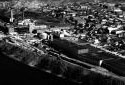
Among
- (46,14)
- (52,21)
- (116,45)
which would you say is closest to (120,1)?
(46,14)

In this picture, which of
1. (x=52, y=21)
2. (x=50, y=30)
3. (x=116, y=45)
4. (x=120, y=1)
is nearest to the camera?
(x=116, y=45)

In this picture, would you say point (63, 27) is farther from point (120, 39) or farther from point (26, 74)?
point (26, 74)

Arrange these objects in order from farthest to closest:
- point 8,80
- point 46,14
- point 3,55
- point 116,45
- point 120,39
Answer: point 46,14 → point 120,39 → point 116,45 → point 3,55 → point 8,80

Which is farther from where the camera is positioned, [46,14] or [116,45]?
[46,14]

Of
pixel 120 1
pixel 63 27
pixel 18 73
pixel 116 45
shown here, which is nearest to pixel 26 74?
pixel 18 73

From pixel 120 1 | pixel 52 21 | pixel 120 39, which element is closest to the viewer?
pixel 120 39

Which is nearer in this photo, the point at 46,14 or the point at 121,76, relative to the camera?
the point at 121,76

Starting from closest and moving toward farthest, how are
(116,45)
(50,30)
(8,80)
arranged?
(8,80) < (116,45) < (50,30)

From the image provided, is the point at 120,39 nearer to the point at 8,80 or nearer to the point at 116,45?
the point at 116,45
